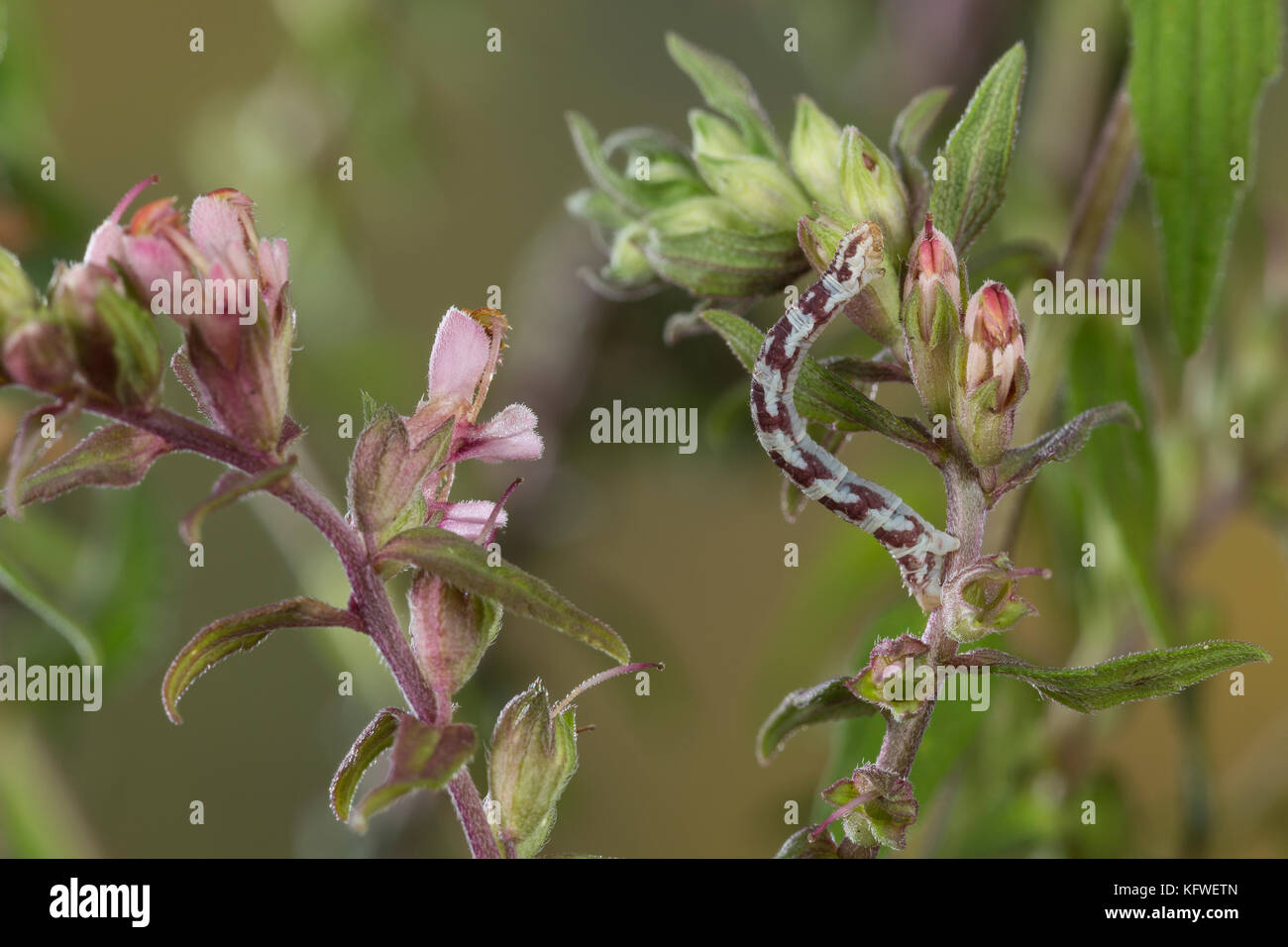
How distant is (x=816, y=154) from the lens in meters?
0.46

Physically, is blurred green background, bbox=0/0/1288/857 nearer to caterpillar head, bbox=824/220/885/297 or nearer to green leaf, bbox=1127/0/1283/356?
green leaf, bbox=1127/0/1283/356

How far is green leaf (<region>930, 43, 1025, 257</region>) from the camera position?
0.43m

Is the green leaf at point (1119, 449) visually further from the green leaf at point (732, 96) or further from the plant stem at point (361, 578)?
the plant stem at point (361, 578)

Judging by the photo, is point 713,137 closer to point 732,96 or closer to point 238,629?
point 732,96

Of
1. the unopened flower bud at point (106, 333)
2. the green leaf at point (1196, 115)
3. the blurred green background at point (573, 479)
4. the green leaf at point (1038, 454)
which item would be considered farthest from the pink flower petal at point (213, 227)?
the green leaf at point (1196, 115)

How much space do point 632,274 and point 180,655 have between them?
0.78 feet

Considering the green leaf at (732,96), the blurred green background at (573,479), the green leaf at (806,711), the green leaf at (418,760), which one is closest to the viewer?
the green leaf at (418,760)

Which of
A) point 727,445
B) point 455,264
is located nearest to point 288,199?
point 727,445

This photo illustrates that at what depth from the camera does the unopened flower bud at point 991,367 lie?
36 centimetres

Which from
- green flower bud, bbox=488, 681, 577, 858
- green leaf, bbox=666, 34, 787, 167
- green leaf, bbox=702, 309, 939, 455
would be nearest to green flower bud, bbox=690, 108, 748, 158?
green leaf, bbox=666, 34, 787, 167

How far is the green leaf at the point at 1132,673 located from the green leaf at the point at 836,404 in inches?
2.7

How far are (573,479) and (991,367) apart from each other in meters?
0.77

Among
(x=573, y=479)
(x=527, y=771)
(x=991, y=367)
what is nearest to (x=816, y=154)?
(x=991, y=367)
